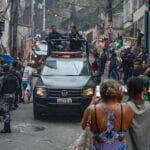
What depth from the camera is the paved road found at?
42.5 feet

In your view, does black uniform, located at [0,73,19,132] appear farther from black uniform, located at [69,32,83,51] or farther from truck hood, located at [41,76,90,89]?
black uniform, located at [69,32,83,51]

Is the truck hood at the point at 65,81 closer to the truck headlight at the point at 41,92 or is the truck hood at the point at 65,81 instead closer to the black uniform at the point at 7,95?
the truck headlight at the point at 41,92

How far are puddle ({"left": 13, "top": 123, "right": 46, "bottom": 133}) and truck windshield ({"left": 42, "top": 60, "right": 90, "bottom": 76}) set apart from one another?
2.33 m

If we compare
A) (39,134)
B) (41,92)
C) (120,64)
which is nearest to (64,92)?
(41,92)

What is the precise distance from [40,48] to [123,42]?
10.9 metres

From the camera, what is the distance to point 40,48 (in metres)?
45.4

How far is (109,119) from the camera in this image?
645cm

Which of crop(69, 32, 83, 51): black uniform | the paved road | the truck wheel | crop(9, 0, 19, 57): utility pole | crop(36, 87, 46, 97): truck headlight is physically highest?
crop(9, 0, 19, 57): utility pole

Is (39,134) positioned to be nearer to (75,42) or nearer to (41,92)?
(41,92)

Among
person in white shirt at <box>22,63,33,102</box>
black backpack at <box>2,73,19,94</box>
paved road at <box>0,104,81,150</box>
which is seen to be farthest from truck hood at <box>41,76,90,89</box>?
person in white shirt at <box>22,63,33,102</box>

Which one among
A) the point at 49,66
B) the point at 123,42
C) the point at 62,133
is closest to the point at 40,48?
the point at 123,42

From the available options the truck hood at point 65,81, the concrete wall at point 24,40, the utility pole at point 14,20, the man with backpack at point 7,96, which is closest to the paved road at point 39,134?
the man with backpack at point 7,96

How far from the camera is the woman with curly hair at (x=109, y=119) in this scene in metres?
6.45

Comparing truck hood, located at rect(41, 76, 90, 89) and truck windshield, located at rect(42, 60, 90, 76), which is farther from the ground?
truck windshield, located at rect(42, 60, 90, 76)
